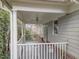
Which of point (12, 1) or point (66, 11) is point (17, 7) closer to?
point (12, 1)

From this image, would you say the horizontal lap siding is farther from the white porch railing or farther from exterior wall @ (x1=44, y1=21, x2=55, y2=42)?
exterior wall @ (x1=44, y1=21, x2=55, y2=42)

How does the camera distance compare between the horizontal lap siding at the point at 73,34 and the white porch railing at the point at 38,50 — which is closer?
the horizontal lap siding at the point at 73,34

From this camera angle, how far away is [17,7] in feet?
21.7

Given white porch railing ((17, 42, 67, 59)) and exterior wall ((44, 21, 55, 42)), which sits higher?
exterior wall ((44, 21, 55, 42))

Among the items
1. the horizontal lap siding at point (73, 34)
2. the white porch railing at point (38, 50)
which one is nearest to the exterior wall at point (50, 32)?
the white porch railing at point (38, 50)

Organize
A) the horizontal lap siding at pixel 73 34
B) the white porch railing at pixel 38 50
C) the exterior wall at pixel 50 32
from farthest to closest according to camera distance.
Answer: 1. the exterior wall at pixel 50 32
2. the white porch railing at pixel 38 50
3. the horizontal lap siding at pixel 73 34

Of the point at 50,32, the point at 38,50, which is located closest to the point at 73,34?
the point at 38,50

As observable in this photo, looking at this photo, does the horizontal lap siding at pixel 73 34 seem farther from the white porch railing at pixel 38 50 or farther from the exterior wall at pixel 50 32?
the exterior wall at pixel 50 32

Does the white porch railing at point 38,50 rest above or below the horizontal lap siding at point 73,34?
below

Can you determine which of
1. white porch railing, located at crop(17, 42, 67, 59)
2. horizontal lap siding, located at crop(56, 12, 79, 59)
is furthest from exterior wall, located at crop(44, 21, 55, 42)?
horizontal lap siding, located at crop(56, 12, 79, 59)

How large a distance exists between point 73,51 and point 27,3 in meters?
2.76

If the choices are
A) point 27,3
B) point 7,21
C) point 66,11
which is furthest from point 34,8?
point 7,21

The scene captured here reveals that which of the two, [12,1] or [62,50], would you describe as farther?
[62,50]

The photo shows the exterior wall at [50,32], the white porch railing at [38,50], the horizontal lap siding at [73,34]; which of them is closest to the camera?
the horizontal lap siding at [73,34]
